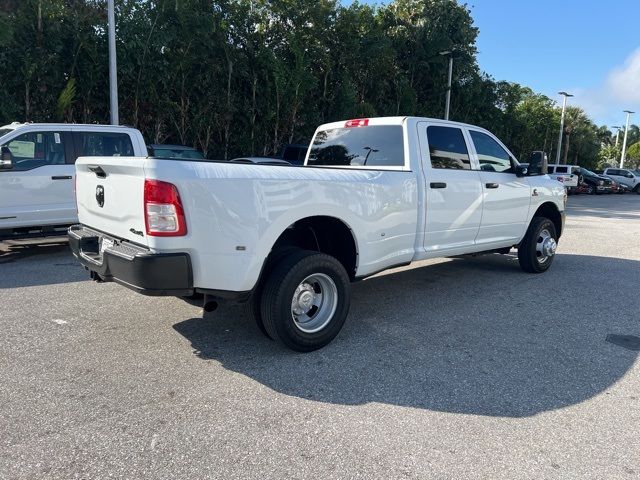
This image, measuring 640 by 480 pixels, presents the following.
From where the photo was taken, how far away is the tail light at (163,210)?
3.46 metres

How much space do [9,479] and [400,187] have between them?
12.2 feet

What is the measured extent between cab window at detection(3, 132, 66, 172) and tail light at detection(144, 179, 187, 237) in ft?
16.9

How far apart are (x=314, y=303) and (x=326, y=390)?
96 centimetres

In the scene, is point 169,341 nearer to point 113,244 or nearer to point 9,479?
point 113,244

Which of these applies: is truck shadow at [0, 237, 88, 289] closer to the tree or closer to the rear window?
the rear window

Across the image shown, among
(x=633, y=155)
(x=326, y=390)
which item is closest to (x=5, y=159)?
(x=326, y=390)

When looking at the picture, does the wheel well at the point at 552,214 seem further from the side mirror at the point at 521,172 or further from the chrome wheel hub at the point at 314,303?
the chrome wheel hub at the point at 314,303

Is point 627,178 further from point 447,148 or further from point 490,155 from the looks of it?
point 447,148

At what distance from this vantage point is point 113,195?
13.1ft

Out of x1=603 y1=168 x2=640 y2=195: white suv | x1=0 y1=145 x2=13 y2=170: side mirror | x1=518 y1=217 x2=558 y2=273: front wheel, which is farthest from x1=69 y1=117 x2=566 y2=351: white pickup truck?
x1=603 y1=168 x2=640 y2=195: white suv

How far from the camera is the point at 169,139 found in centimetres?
1825

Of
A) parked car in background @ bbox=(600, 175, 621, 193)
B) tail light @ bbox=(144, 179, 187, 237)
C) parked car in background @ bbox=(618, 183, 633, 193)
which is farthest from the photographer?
parked car in background @ bbox=(618, 183, 633, 193)

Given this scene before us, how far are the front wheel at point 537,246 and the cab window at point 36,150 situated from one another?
6.92 m

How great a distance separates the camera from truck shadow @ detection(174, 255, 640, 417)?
361 cm
